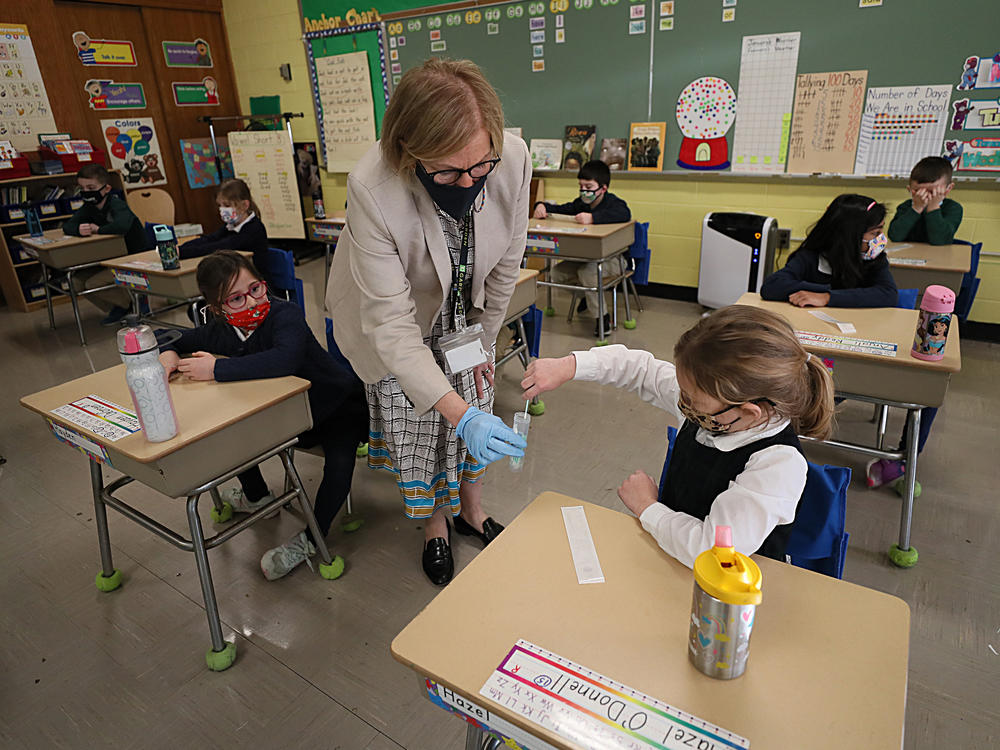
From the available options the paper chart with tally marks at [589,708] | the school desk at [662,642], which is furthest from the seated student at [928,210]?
the paper chart with tally marks at [589,708]

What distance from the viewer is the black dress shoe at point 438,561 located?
1.93 m

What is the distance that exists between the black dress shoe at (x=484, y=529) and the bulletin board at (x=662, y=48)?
9.70ft

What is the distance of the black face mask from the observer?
1330 mm

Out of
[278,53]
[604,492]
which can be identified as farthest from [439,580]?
[278,53]

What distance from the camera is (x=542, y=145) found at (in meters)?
4.95

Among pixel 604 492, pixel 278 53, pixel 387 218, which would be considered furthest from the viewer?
pixel 278 53

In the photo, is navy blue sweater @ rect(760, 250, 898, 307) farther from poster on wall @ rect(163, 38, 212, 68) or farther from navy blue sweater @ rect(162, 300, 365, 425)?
poster on wall @ rect(163, 38, 212, 68)

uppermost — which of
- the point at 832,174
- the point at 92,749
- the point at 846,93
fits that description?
the point at 846,93

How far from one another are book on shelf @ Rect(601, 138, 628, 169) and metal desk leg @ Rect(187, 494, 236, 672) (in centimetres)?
393

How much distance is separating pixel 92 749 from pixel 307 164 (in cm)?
592

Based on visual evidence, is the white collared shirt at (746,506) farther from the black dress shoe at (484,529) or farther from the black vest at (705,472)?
the black dress shoe at (484,529)

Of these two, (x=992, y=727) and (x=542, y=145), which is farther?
(x=542, y=145)

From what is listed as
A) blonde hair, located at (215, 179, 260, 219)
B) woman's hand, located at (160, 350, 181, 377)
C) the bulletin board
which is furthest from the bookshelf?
woman's hand, located at (160, 350, 181, 377)

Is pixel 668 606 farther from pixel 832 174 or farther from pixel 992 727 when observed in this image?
pixel 832 174
